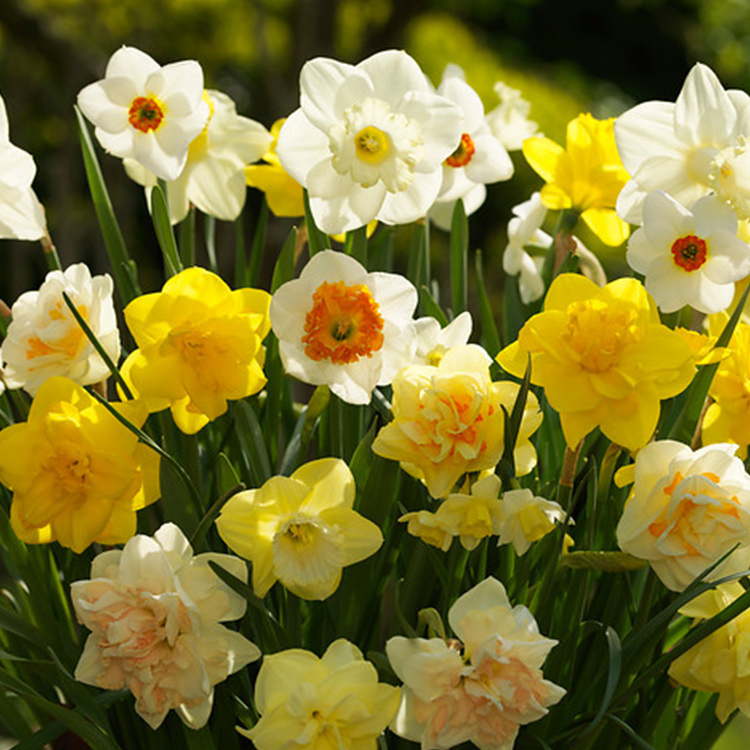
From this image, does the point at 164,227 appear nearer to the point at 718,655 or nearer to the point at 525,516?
the point at 525,516

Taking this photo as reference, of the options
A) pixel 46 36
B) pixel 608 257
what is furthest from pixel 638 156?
pixel 608 257

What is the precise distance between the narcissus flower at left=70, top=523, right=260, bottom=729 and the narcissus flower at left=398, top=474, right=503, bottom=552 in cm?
10

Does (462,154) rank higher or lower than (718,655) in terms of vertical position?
higher

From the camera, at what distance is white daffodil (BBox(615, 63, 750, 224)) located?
57 cm

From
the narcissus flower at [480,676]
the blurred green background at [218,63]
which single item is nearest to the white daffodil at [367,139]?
the narcissus flower at [480,676]

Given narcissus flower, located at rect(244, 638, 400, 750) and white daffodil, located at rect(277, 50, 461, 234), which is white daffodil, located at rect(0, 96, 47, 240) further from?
narcissus flower, located at rect(244, 638, 400, 750)

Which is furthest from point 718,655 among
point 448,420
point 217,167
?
point 217,167

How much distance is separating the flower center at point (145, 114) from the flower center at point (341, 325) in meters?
0.17

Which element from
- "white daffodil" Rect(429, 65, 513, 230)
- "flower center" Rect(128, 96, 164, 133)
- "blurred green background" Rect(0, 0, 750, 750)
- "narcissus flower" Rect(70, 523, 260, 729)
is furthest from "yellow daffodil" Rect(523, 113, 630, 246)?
"blurred green background" Rect(0, 0, 750, 750)

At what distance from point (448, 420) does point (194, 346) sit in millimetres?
132

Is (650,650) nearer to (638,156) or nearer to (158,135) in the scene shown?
(638,156)

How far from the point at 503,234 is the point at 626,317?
3.58 metres

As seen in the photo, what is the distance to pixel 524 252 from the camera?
0.76m

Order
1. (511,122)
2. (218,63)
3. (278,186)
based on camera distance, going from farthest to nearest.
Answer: (218,63)
(511,122)
(278,186)
